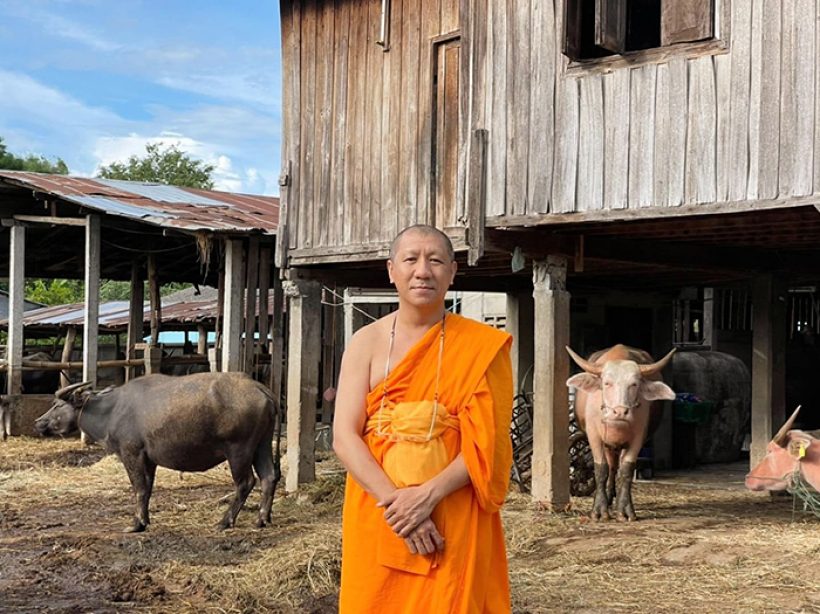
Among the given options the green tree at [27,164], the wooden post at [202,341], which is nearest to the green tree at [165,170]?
the green tree at [27,164]

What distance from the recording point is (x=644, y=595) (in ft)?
22.2

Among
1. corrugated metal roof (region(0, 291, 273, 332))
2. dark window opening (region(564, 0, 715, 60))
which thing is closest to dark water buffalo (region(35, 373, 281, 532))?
dark window opening (region(564, 0, 715, 60))

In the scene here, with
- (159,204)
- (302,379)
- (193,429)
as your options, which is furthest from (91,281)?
(193,429)

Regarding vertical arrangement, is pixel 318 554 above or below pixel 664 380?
below

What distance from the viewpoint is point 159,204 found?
15.9m

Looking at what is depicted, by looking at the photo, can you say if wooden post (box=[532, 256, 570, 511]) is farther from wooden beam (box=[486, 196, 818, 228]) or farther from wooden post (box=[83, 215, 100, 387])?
wooden post (box=[83, 215, 100, 387])

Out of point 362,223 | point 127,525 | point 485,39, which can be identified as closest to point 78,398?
point 127,525

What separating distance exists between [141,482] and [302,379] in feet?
9.35

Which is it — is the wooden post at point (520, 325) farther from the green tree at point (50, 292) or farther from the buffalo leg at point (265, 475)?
the green tree at point (50, 292)

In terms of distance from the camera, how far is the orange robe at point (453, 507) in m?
3.53

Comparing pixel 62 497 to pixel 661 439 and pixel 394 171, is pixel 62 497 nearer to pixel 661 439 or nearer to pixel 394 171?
pixel 394 171

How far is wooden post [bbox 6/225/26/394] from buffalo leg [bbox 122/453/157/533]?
249 inches

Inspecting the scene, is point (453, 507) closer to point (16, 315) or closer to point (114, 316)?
point (16, 315)

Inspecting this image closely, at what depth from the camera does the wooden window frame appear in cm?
772
